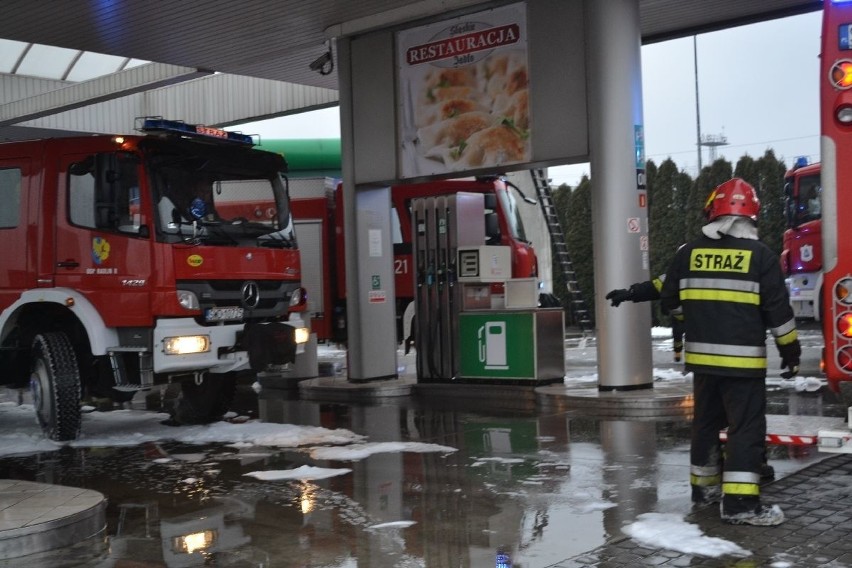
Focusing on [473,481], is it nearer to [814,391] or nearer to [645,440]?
[645,440]

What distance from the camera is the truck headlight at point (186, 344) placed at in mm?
9148

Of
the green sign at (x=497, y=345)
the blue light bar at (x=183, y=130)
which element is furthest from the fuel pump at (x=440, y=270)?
the blue light bar at (x=183, y=130)

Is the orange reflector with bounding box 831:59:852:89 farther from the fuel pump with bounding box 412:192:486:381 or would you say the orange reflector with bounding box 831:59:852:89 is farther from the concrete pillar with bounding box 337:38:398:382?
the concrete pillar with bounding box 337:38:398:382

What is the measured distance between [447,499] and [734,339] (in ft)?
7.00

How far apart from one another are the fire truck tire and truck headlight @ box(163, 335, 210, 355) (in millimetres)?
961

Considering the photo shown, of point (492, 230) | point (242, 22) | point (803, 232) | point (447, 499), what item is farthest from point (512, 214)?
point (447, 499)

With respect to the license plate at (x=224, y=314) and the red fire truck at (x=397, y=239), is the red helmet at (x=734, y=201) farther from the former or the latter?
the red fire truck at (x=397, y=239)

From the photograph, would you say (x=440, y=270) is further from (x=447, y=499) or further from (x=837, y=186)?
(x=837, y=186)

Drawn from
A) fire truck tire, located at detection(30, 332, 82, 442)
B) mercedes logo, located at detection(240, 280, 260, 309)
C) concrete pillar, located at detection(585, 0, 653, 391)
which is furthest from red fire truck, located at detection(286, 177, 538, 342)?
fire truck tire, located at detection(30, 332, 82, 442)

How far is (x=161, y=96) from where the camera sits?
23.3 m

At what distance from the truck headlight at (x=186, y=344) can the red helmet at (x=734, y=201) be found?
5053 mm

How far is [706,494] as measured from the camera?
619cm

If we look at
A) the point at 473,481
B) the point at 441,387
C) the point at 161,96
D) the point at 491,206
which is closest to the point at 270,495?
the point at 473,481

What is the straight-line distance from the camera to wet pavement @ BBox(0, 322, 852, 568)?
17.7ft
